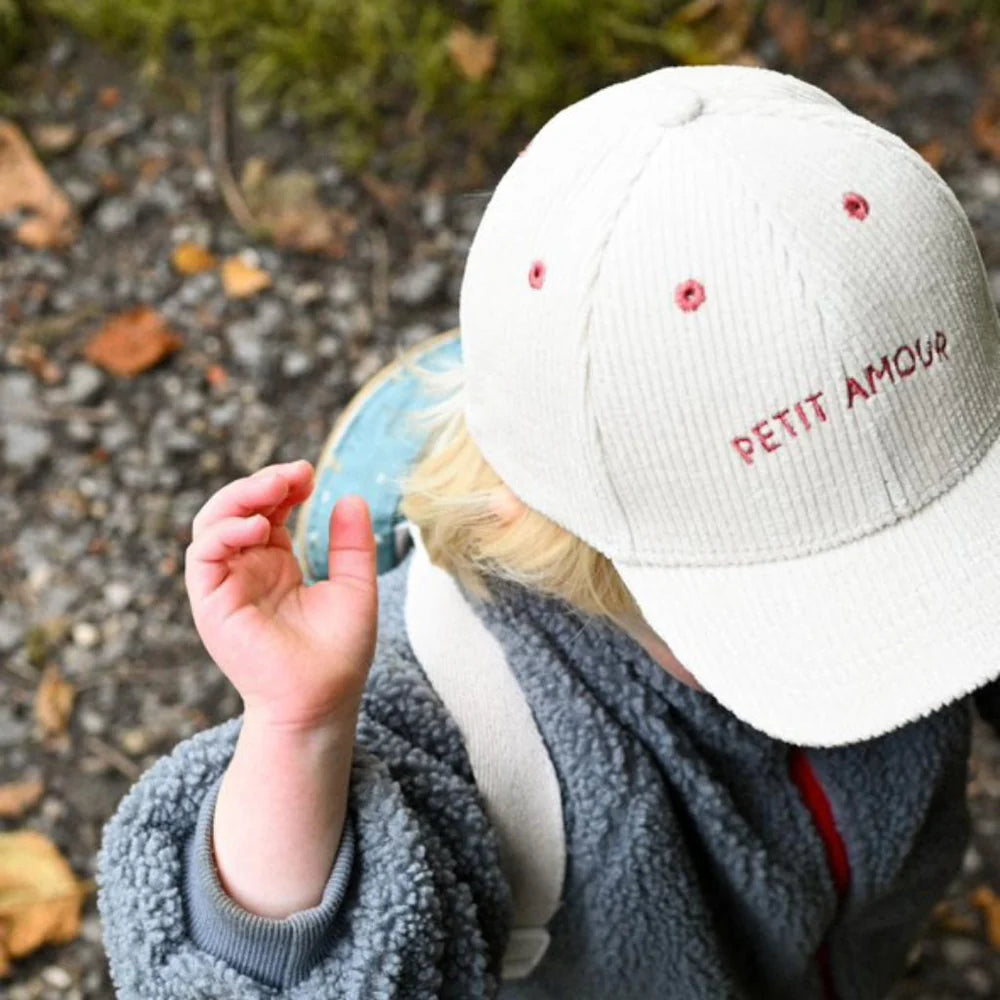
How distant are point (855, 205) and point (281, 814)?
22.2 inches

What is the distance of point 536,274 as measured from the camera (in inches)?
40.7

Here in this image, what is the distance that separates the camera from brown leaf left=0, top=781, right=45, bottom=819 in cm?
203

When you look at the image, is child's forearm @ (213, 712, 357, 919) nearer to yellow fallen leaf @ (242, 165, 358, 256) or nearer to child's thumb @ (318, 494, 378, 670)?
child's thumb @ (318, 494, 378, 670)

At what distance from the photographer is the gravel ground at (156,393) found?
2049mm

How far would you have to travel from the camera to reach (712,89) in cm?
108

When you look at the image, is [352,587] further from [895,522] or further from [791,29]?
[791,29]

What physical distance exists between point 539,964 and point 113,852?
48 centimetres

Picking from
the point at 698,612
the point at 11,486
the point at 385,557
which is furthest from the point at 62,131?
the point at 698,612

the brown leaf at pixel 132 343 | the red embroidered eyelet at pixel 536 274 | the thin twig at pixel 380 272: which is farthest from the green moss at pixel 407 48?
the red embroidered eyelet at pixel 536 274

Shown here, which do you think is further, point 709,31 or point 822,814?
point 709,31

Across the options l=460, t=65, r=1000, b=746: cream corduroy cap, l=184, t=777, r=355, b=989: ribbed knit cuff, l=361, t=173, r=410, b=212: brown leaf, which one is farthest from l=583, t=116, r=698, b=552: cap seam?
l=361, t=173, r=410, b=212: brown leaf

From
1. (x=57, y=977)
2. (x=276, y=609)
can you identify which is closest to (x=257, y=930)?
(x=276, y=609)

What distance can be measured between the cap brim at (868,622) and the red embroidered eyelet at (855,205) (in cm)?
20

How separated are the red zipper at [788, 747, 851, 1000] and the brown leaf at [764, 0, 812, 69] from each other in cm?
168
